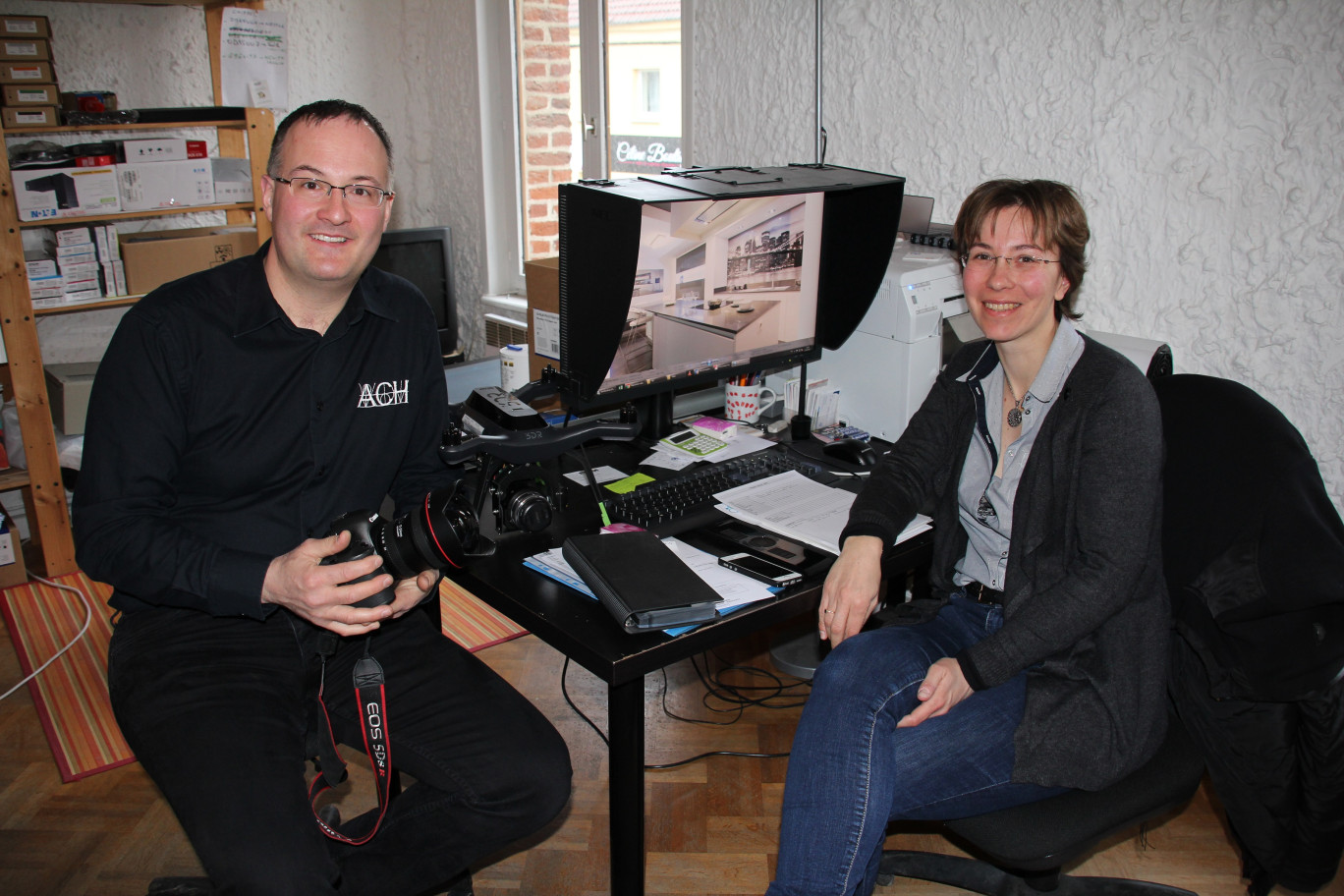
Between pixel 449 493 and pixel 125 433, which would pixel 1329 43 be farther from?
pixel 125 433

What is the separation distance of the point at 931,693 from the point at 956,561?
1.05 feet

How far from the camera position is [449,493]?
1.23 metres

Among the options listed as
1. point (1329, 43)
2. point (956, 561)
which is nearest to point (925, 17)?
point (1329, 43)

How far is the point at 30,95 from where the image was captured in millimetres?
2738

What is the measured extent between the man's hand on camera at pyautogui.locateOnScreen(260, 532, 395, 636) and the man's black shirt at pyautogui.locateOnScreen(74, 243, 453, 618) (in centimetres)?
6

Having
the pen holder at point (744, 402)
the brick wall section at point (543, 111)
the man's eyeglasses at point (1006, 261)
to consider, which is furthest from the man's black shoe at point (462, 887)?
the brick wall section at point (543, 111)

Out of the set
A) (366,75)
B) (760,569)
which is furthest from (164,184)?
(760,569)

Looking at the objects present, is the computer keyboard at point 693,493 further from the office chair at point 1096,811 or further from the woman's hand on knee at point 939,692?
the office chair at point 1096,811

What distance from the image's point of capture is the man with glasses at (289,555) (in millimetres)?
1277

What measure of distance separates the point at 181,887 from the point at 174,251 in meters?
2.16

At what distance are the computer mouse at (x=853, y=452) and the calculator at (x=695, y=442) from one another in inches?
8.4

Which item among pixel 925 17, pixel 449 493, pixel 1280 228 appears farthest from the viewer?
pixel 925 17

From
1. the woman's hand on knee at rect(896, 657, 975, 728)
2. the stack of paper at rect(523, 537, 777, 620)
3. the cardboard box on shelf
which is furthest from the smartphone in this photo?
the cardboard box on shelf

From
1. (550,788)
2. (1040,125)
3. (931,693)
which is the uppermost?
(1040,125)
